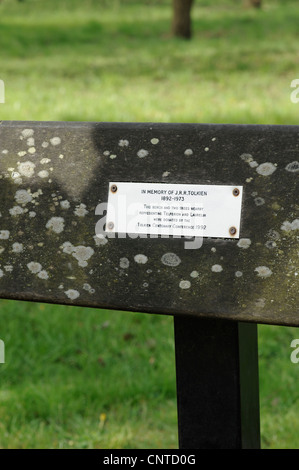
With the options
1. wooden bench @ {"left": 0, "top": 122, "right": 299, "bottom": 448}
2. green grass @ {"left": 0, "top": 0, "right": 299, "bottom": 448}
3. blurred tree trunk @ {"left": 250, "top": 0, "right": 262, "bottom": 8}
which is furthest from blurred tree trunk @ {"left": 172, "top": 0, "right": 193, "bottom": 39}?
wooden bench @ {"left": 0, "top": 122, "right": 299, "bottom": 448}

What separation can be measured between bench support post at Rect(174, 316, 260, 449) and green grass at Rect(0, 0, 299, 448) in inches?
43.6

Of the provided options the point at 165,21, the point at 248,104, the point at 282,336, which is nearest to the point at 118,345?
the point at 282,336

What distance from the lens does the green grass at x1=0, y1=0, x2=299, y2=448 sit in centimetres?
309

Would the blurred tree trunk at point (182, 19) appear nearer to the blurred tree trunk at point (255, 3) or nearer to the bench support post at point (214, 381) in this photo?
the blurred tree trunk at point (255, 3)

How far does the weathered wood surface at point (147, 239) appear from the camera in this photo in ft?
5.06

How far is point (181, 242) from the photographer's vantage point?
5.25 feet

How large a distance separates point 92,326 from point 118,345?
289 mm

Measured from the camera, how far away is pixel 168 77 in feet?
33.5

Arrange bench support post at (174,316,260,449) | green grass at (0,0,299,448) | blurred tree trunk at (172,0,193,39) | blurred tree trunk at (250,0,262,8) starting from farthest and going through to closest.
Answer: blurred tree trunk at (250,0,262,8)
blurred tree trunk at (172,0,193,39)
green grass at (0,0,299,448)
bench support post at (174,316,260,449)

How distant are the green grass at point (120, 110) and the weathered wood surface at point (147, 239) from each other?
57.6 inches

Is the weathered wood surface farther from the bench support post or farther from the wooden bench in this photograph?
the bench support post

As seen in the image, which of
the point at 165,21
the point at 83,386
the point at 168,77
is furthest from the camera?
the point at 165,21

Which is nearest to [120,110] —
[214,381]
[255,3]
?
[214,381]

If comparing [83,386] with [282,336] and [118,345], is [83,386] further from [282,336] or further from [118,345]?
[282,336]
